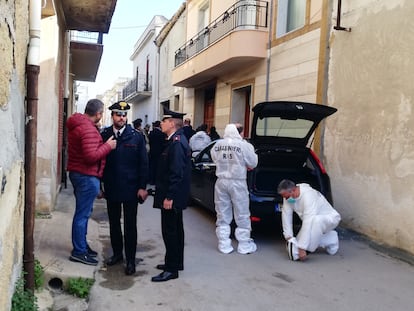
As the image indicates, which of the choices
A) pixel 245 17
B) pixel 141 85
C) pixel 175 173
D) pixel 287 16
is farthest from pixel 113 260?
pixel 141 85

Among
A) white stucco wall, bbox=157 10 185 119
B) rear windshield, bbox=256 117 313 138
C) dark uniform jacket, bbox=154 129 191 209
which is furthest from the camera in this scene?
white stucco wall, bbox=157 10 185 119

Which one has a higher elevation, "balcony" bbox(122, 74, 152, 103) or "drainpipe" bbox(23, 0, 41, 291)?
"balcony" bbox(122, 74, 152, 103)

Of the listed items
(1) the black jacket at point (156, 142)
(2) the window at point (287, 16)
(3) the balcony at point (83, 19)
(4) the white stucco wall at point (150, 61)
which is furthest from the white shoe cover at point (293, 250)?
(4) the white stucco wall at point (150, 61)

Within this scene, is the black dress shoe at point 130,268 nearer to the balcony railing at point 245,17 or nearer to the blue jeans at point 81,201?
the blue jeans at point 81,201

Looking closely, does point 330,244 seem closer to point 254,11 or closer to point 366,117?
point 366,117

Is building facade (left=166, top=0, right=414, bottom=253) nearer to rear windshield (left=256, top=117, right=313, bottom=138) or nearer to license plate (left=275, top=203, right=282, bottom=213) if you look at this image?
rear windshield (left=256, top=117, right=313, bottom=138)

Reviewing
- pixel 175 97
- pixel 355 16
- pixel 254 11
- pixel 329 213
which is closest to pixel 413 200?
pixel 329 213

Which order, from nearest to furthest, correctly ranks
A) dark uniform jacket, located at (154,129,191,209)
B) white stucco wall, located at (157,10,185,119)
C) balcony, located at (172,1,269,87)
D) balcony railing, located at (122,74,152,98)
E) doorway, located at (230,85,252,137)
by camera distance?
dark uniform jacket, located at (154,129,191,209), balcony, located at (172,1,269,87), doorway, located at (230,85,252,137), white stucco wall, located at (157,10,185,119), balcony railing, located at (122,74,152,98)

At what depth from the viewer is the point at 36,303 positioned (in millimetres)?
3824

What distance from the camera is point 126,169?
4.77 m

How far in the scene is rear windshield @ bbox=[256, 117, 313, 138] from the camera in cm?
712

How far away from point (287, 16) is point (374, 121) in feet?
16.4

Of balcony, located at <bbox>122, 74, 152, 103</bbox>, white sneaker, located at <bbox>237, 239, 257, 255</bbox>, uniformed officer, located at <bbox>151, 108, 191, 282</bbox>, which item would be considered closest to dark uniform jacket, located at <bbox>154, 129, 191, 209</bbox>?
uniformed officer, located at <bbox>151, 108, 191, 282</bbox>

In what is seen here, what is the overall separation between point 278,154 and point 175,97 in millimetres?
14551
